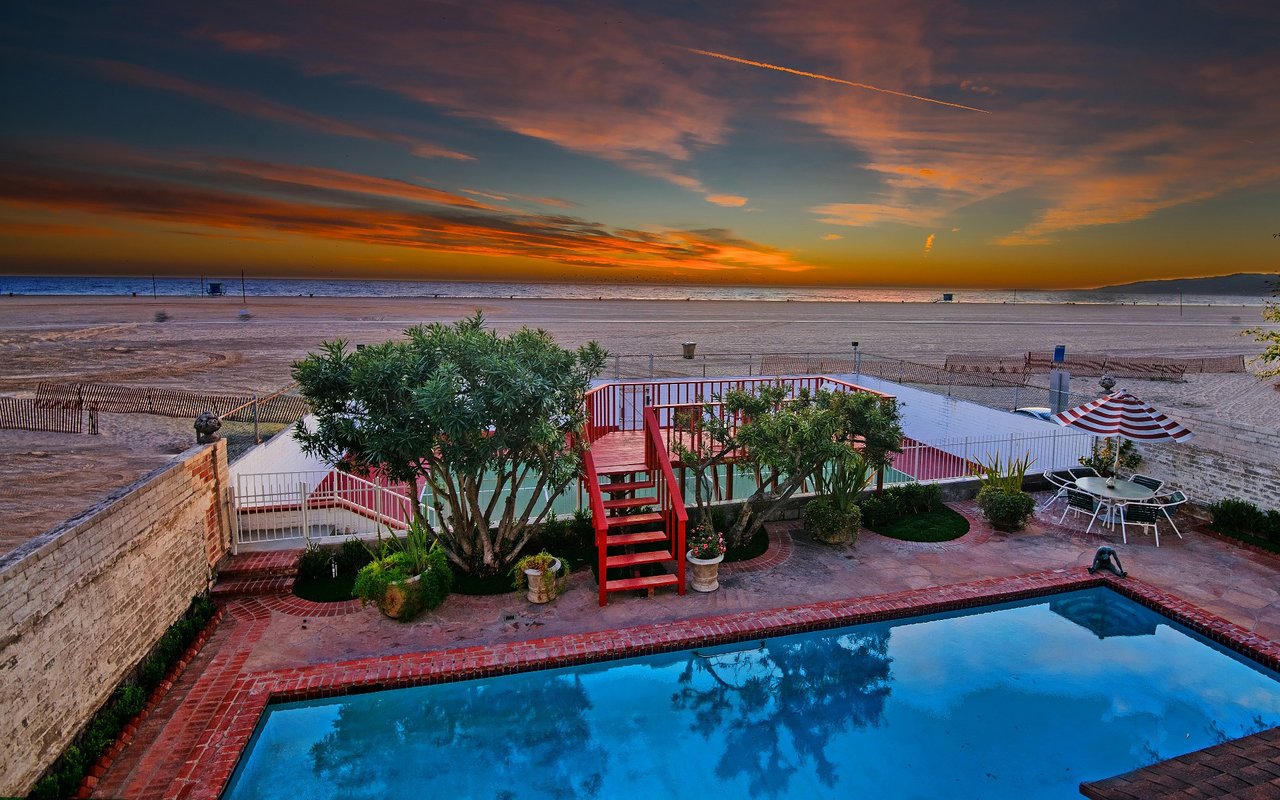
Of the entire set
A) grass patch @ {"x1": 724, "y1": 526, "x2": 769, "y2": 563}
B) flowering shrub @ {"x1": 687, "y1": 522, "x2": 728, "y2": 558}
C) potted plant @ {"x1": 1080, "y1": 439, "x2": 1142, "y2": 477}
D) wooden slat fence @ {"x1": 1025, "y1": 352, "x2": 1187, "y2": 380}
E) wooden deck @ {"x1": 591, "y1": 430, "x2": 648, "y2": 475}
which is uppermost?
wooden slat fence @ {"x1": 1025, "y1": 352, "x2": 1187, "y2": 380}

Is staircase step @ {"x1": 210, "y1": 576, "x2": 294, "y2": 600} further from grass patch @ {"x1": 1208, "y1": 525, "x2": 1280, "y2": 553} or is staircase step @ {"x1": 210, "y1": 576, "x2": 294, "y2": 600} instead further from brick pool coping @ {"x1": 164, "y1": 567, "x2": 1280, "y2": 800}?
grass patch @ {"x1": 1208, "y1": 525, "x2": 1280, "y2": 553}

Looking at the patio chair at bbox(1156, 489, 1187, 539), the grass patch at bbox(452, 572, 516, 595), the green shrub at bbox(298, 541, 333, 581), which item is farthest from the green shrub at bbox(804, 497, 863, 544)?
the green shrub at bbox(298, 541, 333, 581)

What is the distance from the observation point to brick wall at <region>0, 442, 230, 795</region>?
4.75 meters

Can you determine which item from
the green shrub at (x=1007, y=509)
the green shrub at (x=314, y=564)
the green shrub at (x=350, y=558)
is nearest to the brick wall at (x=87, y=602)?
the green shrub at (x=314, y=564)

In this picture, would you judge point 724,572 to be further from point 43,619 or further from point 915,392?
point 915,392

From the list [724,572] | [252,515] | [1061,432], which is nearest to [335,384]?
[252,515]

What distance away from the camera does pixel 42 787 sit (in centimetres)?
486

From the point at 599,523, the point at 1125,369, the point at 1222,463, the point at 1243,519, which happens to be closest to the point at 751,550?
the point at 599,523

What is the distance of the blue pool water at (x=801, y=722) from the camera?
5.79 meters

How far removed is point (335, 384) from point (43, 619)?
3.46m

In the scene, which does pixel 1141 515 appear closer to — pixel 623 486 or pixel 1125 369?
pixel 623 486

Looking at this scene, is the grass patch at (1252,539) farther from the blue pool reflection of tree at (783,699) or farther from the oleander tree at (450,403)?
the oleander tree at (450,403)

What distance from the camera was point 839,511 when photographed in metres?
10.2

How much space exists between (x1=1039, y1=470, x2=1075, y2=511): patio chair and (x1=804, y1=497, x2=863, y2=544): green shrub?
4004mm
